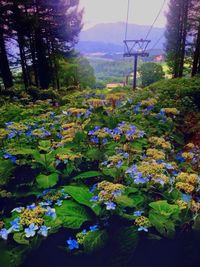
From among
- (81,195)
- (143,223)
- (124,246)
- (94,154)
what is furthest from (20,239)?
(94,154)

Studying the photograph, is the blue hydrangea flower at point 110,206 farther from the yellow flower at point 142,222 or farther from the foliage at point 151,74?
the foliage at point 151,74

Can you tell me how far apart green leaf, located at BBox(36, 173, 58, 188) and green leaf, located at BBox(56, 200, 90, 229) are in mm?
289

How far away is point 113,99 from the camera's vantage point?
21.0 ft

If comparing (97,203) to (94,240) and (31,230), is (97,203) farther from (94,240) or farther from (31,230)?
(31,230)

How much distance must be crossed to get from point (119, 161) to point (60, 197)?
2.12 feet

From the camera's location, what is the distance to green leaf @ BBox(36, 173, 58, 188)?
2661 millimetres

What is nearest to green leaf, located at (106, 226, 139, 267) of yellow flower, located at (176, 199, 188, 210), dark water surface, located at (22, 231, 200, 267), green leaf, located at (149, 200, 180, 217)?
dark water surface, located at (22, 231, 200, 267)

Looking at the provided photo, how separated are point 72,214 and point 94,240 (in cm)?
30

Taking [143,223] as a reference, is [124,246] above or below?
below

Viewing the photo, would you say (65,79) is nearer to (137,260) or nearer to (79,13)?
(79,13)

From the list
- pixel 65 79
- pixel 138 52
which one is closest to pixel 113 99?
pixel 138 52

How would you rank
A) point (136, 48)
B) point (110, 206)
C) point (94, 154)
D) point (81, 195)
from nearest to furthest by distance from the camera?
point (110, 206) < point (81, 195) < point (94, 154) < point (136, 48)

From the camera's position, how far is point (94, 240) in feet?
6.94

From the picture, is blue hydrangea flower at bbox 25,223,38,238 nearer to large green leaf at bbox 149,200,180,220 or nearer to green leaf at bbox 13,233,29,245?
green leaf at bbox 13,233,29,245
